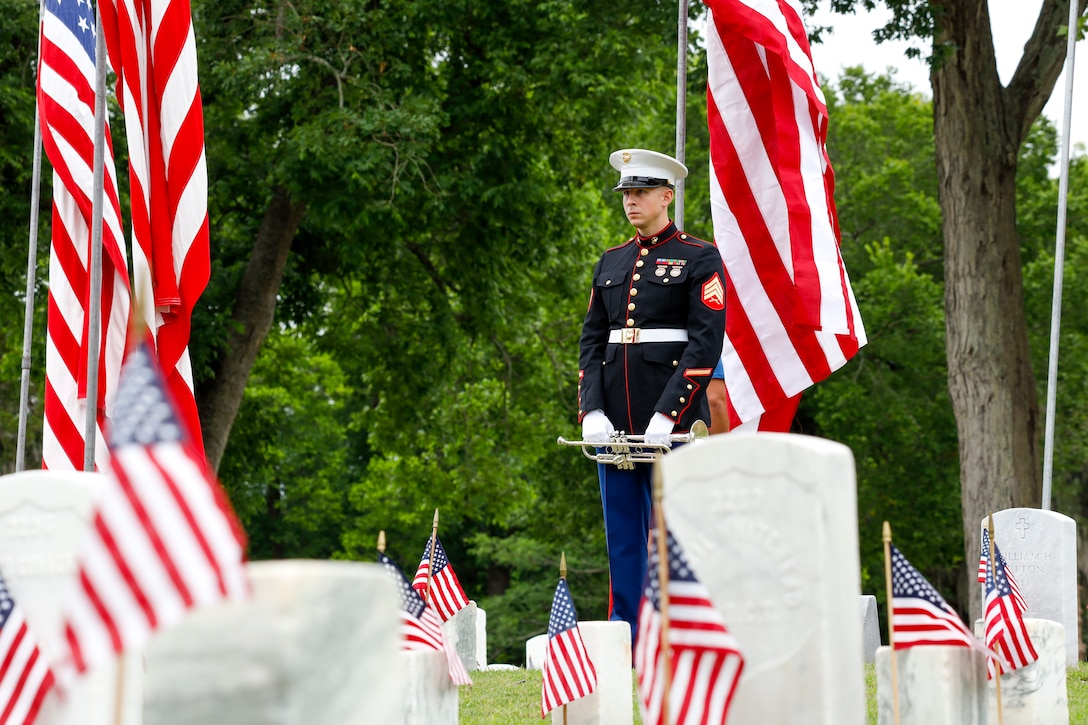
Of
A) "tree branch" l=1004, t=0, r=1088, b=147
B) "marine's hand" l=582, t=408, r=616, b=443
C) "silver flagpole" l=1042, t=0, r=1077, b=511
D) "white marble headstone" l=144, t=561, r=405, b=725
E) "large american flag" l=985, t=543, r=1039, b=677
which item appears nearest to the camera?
"white marble headstone" l=144, t=561, r=405, b=725

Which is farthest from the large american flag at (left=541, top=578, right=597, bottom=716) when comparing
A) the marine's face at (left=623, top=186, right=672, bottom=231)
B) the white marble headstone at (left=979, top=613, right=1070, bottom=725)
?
the marine's face at (left=623, top=186, right=672, bottom=231)

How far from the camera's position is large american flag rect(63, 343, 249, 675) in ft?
9.17

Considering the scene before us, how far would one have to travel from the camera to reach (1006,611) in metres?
5.16

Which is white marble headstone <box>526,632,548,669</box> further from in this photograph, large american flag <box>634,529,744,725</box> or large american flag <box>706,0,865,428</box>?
large american flag <box>634,529,744,725</box>

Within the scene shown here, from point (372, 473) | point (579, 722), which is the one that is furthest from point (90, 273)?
point (372, 473)

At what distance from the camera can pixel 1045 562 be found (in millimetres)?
9320

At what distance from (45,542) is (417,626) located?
121 cm

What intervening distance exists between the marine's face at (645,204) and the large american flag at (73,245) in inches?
102

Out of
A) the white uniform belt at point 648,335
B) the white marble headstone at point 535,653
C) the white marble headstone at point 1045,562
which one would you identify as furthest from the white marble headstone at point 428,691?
the white marble headstone at point 1045,562

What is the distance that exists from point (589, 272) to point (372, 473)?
471 inches

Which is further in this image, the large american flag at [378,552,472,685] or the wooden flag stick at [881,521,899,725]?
the large american flag at [378,552,472,685]

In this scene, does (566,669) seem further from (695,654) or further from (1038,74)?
(1038,74)

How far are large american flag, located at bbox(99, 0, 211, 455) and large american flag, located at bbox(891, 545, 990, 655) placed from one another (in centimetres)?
392

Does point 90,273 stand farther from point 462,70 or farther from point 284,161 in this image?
point 462,70
